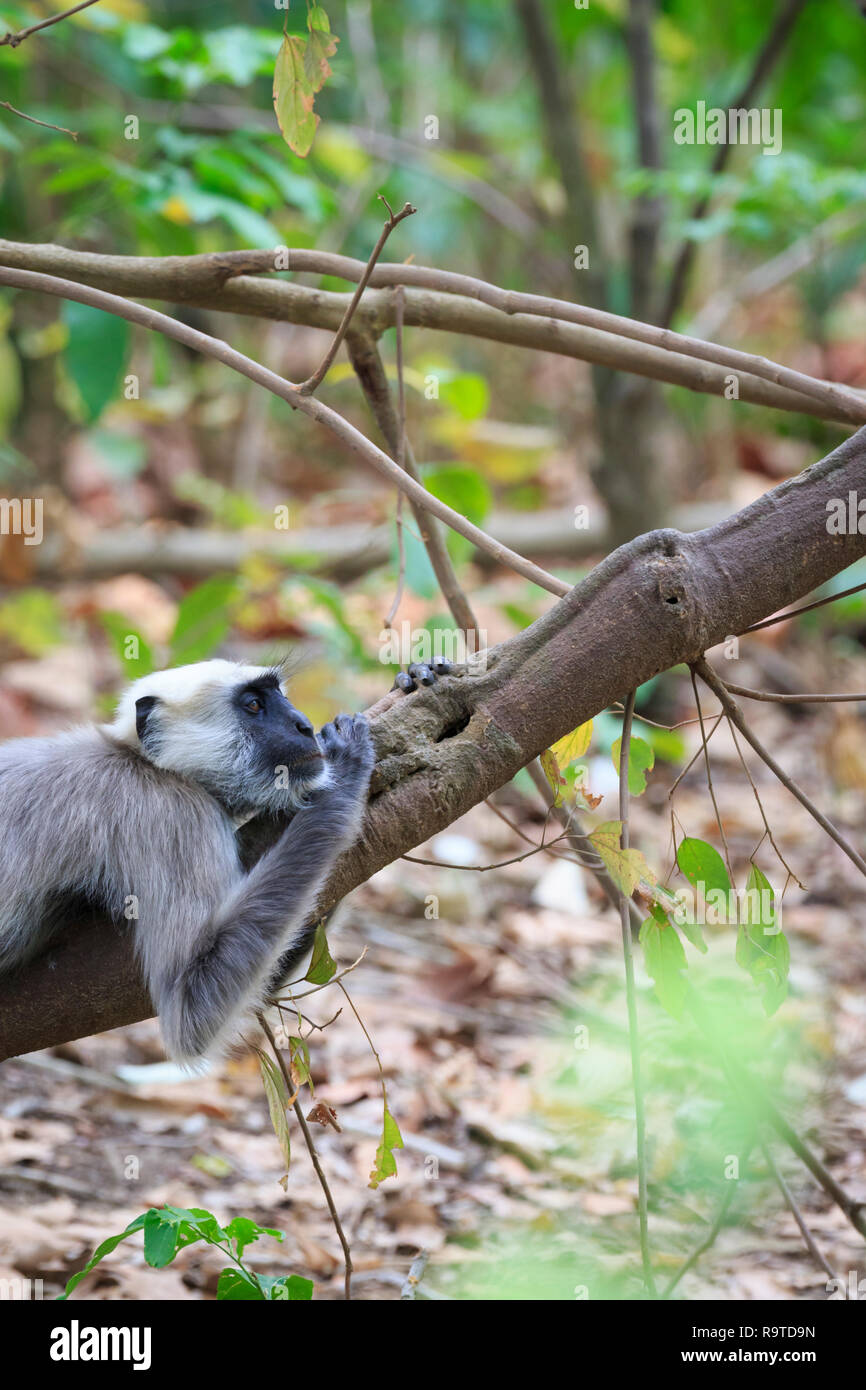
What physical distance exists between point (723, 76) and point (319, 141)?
11.1 ft

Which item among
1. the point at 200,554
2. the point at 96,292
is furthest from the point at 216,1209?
the point at 200,554

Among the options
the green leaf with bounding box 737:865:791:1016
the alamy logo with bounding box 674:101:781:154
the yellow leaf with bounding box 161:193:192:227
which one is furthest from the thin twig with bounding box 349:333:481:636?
the alamy logo with bounding box 674:101:781:154

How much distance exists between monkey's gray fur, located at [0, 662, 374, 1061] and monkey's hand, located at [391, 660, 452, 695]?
125 millimetres

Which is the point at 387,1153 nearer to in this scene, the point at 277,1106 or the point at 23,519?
the point at 277,1106

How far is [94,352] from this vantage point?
452 centimetres

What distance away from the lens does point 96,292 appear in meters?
2.74

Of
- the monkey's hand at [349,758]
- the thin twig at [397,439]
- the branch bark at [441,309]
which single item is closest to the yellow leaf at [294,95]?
the branch bark at [441,309]

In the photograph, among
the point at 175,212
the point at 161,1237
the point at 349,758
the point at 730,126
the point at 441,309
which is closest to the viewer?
the point at 161,1237

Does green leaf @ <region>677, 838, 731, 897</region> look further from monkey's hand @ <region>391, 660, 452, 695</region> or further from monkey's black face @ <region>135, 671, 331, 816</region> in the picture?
monkey's black face @ <region>135, 671, 331, 816</region>

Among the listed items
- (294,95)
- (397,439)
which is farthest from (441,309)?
(294,95)

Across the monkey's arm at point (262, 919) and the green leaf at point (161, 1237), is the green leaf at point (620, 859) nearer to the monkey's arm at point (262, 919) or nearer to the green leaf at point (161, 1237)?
the monkey's arm at point (262, 919)

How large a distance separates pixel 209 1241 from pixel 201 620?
276 cm

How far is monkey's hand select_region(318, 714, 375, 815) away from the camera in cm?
261

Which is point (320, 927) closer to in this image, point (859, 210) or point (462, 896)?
point (462, 896)
